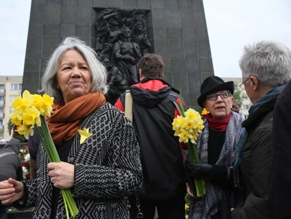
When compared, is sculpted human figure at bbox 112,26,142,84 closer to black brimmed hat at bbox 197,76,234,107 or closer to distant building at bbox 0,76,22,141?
black brimmed hat at bbox 197,76,234,107

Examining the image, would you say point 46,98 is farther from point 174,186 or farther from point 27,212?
point 27,212

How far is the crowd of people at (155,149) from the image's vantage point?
1569mm

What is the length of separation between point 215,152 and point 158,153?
516 mm

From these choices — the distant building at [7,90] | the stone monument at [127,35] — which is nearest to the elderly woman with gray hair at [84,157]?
the stone monument at [127,35]

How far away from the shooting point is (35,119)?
1.55m

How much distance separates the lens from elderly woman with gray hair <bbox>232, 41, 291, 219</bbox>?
5.05ft

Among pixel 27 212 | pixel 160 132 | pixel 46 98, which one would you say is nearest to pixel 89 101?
pixel 46 98

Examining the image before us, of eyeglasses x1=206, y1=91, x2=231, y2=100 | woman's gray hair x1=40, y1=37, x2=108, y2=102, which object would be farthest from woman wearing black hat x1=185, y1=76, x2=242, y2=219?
woman's gray hair x1=40, y1=37, x2=108, y2=102

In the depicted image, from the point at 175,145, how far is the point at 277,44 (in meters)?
1.29

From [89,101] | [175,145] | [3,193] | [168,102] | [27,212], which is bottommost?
[27,212]

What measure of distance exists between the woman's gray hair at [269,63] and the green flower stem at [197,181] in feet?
3.05

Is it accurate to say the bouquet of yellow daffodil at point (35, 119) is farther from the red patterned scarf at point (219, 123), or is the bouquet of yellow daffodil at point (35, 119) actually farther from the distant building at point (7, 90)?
the distant building at point (7, 90)

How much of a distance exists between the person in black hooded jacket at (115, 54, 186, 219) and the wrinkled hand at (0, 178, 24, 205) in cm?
104

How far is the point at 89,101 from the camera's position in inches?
72.4
